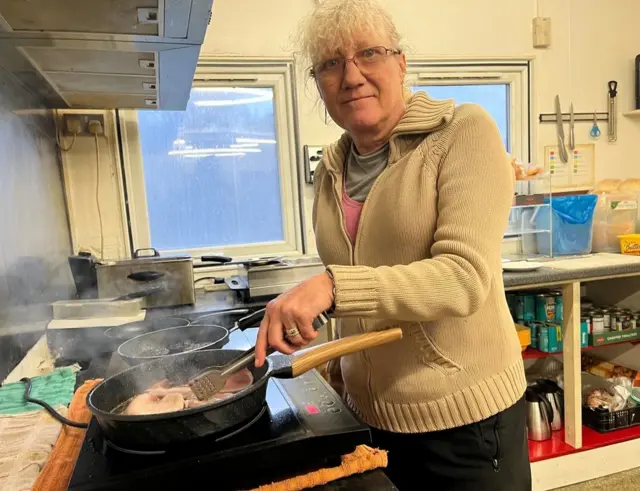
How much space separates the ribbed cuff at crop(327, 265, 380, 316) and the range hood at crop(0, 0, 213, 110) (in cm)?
64

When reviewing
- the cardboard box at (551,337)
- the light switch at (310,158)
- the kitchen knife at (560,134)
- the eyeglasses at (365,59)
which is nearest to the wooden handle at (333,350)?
the eyeglasses at (365,59)

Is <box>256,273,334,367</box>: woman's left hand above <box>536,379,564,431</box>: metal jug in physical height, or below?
above

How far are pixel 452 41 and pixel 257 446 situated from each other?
2.35 meters

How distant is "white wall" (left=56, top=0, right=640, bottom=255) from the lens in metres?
2.24

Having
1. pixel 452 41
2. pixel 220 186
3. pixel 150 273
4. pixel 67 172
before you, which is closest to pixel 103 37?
pixel 150 273

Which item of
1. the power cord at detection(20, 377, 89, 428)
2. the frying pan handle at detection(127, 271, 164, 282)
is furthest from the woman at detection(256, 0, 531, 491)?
the frying pan handle at detection(127, 271, 164, 282)

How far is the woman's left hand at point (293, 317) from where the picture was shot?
0.70 metres

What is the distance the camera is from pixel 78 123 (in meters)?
2.10

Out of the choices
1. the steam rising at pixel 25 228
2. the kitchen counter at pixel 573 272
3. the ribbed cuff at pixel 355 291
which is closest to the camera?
the ribbed cuff at pixel 355 291

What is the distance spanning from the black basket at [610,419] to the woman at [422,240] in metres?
1.36

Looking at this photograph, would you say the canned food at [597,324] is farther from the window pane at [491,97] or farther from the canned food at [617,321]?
the window pane at [491,97]

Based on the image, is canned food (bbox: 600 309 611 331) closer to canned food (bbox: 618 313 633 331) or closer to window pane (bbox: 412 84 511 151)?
canned food (bbox: 618 313 633 331)

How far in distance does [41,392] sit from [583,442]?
6.61 feet

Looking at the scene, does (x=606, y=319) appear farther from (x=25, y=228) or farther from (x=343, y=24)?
(x=25, y=228)
